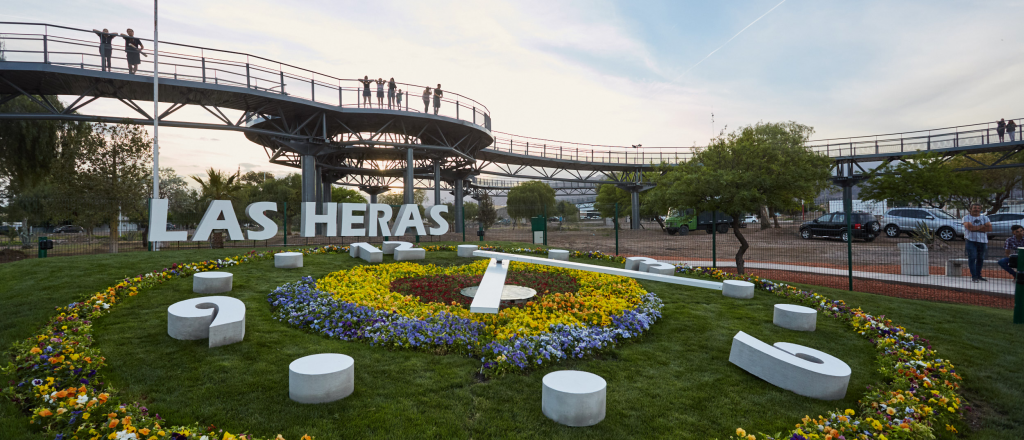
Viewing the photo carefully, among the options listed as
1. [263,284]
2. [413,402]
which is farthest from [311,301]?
[413,402]

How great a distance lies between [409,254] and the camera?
12266 mm

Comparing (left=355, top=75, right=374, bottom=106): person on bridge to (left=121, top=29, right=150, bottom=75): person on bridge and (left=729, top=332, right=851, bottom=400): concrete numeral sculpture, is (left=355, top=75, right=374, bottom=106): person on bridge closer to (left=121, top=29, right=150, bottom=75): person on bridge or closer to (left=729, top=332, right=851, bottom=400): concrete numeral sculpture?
(left=121, top=29, right=150, bottom=75): person on bridge

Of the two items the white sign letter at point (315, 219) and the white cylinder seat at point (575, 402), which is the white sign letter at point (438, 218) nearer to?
the white sign letter at point (315, 219)

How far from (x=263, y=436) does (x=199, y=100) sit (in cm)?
2305

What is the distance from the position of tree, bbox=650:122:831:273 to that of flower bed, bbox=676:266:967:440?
23.4 feet

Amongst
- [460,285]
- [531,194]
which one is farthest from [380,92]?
[531,194]

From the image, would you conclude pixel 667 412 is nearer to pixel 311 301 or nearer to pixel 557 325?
pixel 557 325

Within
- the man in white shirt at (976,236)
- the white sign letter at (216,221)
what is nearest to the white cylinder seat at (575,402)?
the white sign letter at (216,221)

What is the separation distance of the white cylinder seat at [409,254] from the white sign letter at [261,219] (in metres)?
4.16

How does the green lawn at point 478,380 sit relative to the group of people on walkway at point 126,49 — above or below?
below

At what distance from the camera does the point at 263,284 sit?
28.8ft

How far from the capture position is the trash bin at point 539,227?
65.4ft

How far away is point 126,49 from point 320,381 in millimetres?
22204

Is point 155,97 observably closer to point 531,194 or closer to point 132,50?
point 132,50
